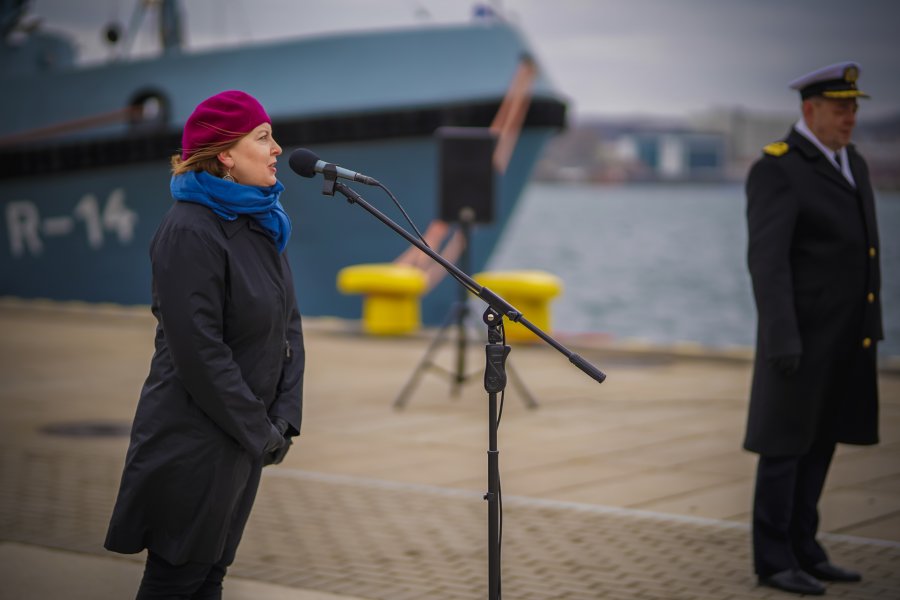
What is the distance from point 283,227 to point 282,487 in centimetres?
350

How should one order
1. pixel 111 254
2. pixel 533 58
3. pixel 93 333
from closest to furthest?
pixel 93 333, pixel 533 58, pixel 111 254

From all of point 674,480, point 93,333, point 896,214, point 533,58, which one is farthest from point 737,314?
point 896,214

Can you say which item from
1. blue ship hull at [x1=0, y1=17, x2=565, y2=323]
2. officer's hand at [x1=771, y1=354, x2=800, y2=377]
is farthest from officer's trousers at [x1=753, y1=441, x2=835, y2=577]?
blue ship hull at [x1=0, y1=17, x2=565, y2=323]

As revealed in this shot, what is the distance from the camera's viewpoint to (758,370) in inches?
201

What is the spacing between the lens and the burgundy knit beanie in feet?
11.3

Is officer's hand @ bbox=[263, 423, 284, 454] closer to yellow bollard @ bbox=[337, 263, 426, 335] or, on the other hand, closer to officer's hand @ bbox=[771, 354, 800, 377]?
officer's hand @ bbox=[771, 354, 800, 377]

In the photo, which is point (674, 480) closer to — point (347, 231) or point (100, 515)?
point (100, 515)

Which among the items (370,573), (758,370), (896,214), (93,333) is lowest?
(896,214)

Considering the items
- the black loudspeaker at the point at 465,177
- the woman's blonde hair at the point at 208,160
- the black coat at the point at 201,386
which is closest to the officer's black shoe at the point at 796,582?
the black coat at the point at 201,386

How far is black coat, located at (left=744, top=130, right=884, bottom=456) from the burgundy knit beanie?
7.43 feet

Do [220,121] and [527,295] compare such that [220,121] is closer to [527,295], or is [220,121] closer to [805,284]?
[805,284]

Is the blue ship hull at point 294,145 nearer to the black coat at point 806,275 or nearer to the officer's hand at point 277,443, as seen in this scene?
the black coat at point 806,275

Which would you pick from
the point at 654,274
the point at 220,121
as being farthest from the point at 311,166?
the point at 654,274

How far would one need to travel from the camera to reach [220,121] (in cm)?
345
